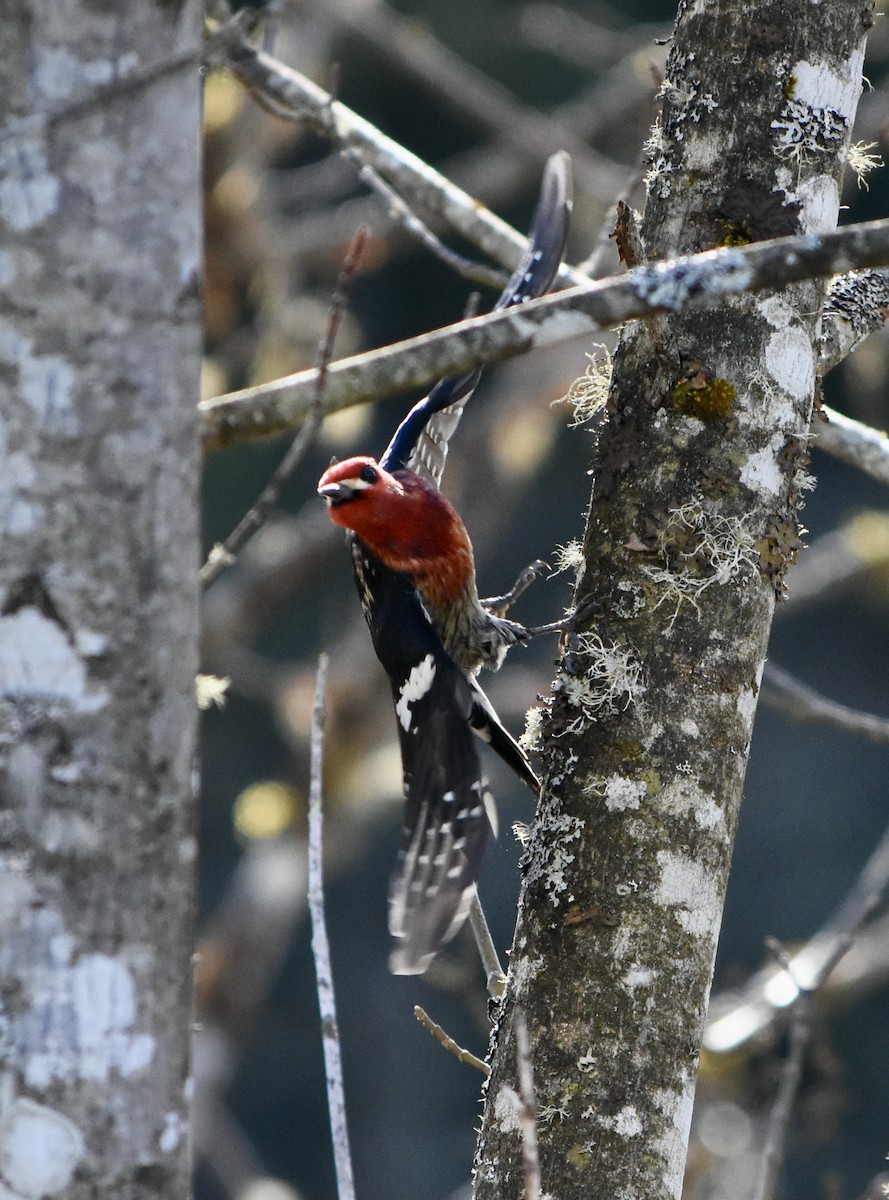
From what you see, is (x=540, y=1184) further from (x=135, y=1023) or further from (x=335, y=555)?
(x=335, y=555)

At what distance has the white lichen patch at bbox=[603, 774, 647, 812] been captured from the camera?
1.37 meters

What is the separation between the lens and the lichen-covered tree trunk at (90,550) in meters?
0.85

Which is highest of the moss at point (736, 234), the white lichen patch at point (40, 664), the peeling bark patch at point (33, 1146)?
the moss at point (736, 234)

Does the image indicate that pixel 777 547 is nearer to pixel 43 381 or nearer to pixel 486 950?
pixel 486 950

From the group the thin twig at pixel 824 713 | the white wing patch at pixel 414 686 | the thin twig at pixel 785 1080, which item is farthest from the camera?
the thin twig at pixel 824 713

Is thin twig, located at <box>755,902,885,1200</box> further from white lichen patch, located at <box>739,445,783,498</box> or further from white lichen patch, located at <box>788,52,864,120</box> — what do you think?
white lichen patch, located at <box>788,52,864,120</box>

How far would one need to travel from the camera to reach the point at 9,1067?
86 cm

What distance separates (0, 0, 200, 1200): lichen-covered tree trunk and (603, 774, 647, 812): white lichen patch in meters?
0.60

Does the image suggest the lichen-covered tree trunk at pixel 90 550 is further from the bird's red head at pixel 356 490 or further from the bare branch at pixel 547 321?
the bird's red head at pixel 356 490

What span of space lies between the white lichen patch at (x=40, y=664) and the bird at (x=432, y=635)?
23.6 inches

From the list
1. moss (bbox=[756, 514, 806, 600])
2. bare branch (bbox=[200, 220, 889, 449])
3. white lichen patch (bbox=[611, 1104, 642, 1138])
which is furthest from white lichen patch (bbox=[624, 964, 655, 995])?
bare branch (bbox=[200, 220, 889, 449])

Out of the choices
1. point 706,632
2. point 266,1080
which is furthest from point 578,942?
point 266,1080

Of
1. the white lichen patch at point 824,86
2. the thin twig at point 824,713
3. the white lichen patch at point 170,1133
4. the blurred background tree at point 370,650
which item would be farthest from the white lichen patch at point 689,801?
the blurred background tree at point 370,650

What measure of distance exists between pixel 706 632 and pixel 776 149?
1.71 ft
